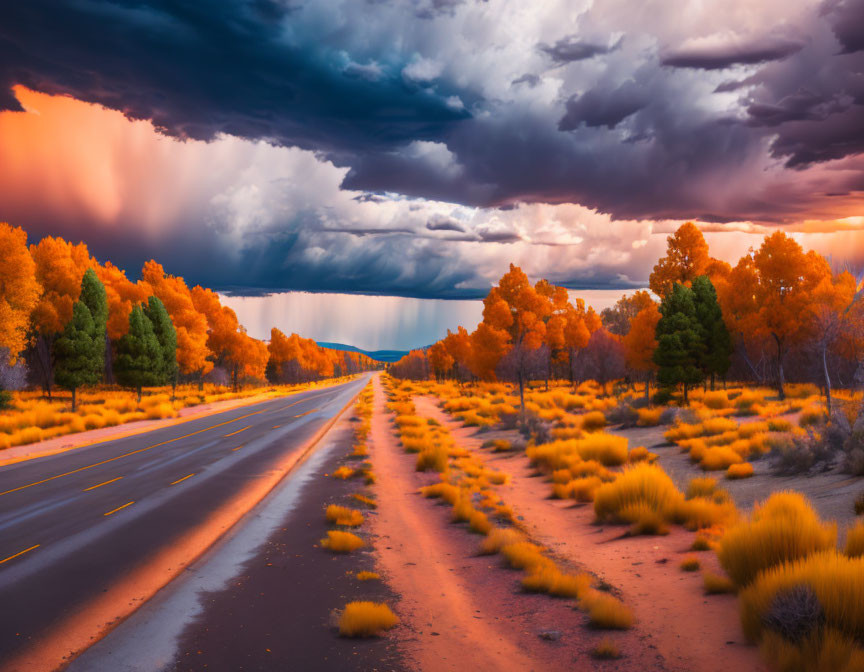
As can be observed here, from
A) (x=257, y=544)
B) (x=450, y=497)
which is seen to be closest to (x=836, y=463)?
(x=450, y=497)

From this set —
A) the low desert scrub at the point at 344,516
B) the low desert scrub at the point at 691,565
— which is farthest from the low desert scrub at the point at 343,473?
the low desert scrub at the point at 691,565

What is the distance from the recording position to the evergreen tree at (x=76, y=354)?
141ft

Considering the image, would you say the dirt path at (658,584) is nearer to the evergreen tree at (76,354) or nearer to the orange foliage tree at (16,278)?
the evergreen tree at (76,354)

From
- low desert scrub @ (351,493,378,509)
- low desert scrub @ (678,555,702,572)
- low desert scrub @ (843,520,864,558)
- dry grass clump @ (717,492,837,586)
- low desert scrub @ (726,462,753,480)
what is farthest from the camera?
low desert scrub @ (726,462,753,480)

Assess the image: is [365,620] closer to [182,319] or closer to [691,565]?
[691,565]

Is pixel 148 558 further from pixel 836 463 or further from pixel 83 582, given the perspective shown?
pixel 836 463

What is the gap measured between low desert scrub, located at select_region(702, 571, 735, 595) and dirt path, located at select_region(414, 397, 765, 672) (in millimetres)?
91

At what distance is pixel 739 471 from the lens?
14.9m

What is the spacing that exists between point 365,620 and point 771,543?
17.5 ft

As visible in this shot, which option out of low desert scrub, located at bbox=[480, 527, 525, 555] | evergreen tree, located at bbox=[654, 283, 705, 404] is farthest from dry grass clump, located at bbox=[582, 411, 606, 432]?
low desert scrub, located at bbox=[480, 527, 525, 555]

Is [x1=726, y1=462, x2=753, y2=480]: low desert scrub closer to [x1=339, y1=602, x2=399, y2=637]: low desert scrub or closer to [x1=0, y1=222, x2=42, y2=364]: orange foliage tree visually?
[x1=339, y1=602, x2=399, y2=637]: low desert scrub

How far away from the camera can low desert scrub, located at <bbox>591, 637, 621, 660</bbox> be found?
20.6 ft

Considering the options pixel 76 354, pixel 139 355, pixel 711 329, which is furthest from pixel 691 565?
pixel 139 355

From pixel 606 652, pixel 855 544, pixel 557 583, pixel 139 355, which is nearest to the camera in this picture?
pixel 606 652
